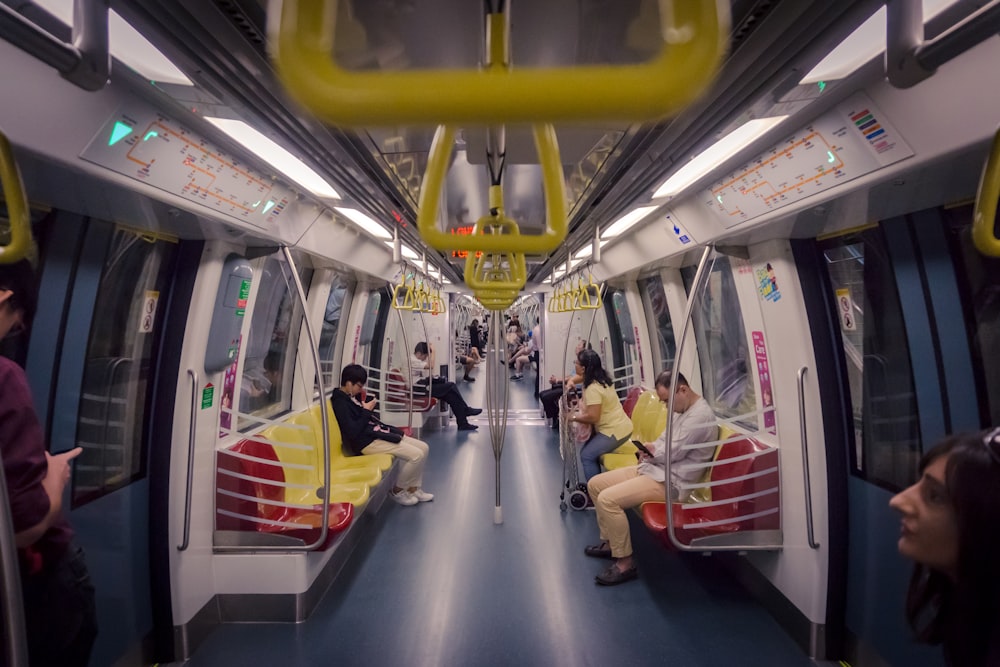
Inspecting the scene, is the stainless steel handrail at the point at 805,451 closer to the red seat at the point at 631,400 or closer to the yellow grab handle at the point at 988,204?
the yellow grab handle at the point at 988,204

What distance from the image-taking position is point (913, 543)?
1.36 m

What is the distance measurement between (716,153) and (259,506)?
155 inches

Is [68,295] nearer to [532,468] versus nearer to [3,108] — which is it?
[3,108]

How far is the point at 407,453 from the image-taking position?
5.38 metres

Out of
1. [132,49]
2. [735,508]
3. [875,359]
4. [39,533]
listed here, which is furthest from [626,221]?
[39,533]

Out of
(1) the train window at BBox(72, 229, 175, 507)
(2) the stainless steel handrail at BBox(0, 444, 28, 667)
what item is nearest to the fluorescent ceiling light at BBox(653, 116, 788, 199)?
(2) the stainless steel handrail at BBox(0, 444, 28, 667)

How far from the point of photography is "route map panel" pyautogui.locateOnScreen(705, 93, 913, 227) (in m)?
1.80

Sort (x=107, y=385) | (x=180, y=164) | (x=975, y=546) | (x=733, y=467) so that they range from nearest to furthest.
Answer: (x=975, y=546) → (x=180, y=164) → (x=107, y=385) → (x=733, y=467)

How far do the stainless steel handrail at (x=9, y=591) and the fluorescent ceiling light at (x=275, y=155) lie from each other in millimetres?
1551

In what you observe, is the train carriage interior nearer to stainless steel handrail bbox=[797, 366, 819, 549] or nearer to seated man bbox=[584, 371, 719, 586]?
stainless steel handrail bbox=[797, 366, 819, 549]

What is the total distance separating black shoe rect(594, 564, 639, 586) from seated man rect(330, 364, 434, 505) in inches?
96.1

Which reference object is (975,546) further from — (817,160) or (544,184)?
(817,160)

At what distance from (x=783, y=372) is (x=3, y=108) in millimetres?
4036

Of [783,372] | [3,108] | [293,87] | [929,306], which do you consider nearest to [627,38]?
[293,87]
